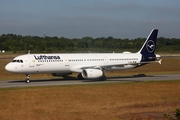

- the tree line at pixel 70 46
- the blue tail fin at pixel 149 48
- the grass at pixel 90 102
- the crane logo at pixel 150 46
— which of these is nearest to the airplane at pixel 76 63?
the blue tail fin at pixel 149 48

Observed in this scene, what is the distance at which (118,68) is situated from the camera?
45969 millimetres

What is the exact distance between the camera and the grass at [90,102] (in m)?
22.7

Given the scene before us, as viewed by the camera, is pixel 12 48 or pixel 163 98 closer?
pixel 163 98

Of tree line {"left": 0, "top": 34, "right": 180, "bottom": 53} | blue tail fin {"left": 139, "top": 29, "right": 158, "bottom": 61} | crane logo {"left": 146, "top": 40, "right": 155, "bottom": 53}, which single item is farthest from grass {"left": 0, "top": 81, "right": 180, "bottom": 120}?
tree line {"left": 0, "top": 34, "right": 180, "bottom": 53}

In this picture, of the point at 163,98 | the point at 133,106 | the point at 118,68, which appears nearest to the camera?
the point at 133,106

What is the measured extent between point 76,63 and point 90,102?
16.3 m

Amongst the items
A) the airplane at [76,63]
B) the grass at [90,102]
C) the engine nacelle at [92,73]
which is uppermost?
the airplane at [76,63]

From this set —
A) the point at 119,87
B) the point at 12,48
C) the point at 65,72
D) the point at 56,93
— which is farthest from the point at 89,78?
the point at 12,48

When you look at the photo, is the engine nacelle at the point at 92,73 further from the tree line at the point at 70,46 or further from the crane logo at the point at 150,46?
the tree line at the point at 70,46

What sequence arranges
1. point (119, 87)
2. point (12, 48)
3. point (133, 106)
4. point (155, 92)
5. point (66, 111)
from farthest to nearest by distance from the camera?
point (12, 48), point (119, 87), point (155, 92), point (133, 106), point (66, 111)

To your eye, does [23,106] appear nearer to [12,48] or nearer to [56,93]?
[56,93]

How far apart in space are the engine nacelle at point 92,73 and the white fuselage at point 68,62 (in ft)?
5.35

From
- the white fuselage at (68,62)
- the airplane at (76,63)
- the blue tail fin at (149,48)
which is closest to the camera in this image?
the white fuselage at (68,62)

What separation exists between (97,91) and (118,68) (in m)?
14.5
